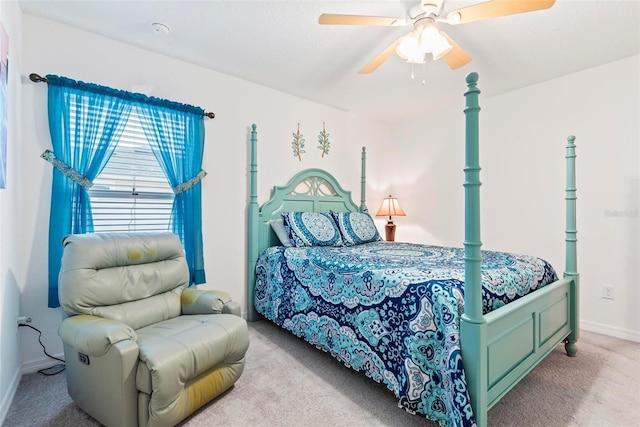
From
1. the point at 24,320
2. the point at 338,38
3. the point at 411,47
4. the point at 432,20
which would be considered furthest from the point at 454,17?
the point at 24,320

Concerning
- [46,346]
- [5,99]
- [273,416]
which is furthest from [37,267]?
[273,416]

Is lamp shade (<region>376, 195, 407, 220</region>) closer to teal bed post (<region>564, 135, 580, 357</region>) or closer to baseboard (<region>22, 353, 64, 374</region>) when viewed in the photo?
teal bed post (<region>564, 135, 580, 357</region>)

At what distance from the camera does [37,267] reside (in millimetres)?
2076

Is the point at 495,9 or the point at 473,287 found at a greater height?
the point at 495,9

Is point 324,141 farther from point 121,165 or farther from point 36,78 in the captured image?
point 36,78

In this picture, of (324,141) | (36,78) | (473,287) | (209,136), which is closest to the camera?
(473,287)

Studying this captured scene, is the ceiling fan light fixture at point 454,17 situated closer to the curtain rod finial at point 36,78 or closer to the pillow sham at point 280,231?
the pillow sham at point 280,231

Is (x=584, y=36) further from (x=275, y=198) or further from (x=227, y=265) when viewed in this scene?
(x=227, y=265)

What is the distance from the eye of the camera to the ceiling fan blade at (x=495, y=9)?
1.55m

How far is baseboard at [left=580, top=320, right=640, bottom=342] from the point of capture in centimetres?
263

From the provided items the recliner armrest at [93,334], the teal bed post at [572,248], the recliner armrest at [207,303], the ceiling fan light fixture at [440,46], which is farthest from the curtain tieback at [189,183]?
the teal bed post at [572,248]

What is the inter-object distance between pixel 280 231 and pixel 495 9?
2.31m

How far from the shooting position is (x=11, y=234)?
1805 mm

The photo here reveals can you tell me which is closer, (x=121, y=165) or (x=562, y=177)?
(x=121, y=165)
